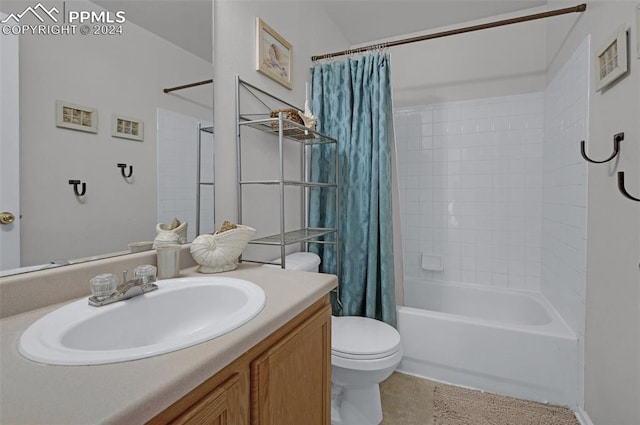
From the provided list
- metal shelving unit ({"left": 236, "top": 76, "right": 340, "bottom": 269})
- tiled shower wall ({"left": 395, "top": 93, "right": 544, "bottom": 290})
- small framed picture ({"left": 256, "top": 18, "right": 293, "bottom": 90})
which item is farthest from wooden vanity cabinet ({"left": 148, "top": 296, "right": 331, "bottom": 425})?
tiled shower wall ({"left": 395, "top": 93, "right": 544, "bottom": 290})

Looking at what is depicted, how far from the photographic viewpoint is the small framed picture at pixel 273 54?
61.3 inches

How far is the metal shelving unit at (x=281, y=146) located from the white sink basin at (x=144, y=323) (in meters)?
0.50

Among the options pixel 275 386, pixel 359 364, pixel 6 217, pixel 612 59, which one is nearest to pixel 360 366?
pixel 359 364

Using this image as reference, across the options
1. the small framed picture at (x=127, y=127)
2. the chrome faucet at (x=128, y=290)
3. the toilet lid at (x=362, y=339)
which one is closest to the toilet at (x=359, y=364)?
the toilet lid at (x=362, y=339)

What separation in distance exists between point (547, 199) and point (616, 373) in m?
1.27

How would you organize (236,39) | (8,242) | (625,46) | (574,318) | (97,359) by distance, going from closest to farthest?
(97,359)
(8,242)
(625,46)
(236,39)
(574,318)

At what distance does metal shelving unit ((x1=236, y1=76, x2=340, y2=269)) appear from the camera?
1.43 metres

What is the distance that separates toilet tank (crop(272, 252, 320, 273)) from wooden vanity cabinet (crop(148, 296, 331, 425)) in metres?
0.57

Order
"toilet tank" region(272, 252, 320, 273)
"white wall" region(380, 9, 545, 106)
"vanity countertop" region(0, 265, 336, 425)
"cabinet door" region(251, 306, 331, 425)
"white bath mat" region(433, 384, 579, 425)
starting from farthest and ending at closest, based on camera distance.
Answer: "white wall" region(380, 9, 545, 106), "toilet tank" region(272, 252, 320, 273), "white bath mat" region(433, 384, 579, 425), "cabinet door" region(251, 306, 331, 425), "vanity countertop" region(0, 265, 336, 425)

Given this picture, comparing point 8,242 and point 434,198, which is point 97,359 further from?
point 434,198

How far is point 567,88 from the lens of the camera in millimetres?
1772

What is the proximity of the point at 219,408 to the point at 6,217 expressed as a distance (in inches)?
26.5

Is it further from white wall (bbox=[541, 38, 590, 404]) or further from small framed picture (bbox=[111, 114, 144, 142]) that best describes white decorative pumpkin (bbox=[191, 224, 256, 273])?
white wall (bbox=[541, 38, 590, 404])

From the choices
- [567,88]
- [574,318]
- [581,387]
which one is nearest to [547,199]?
[567,88]
